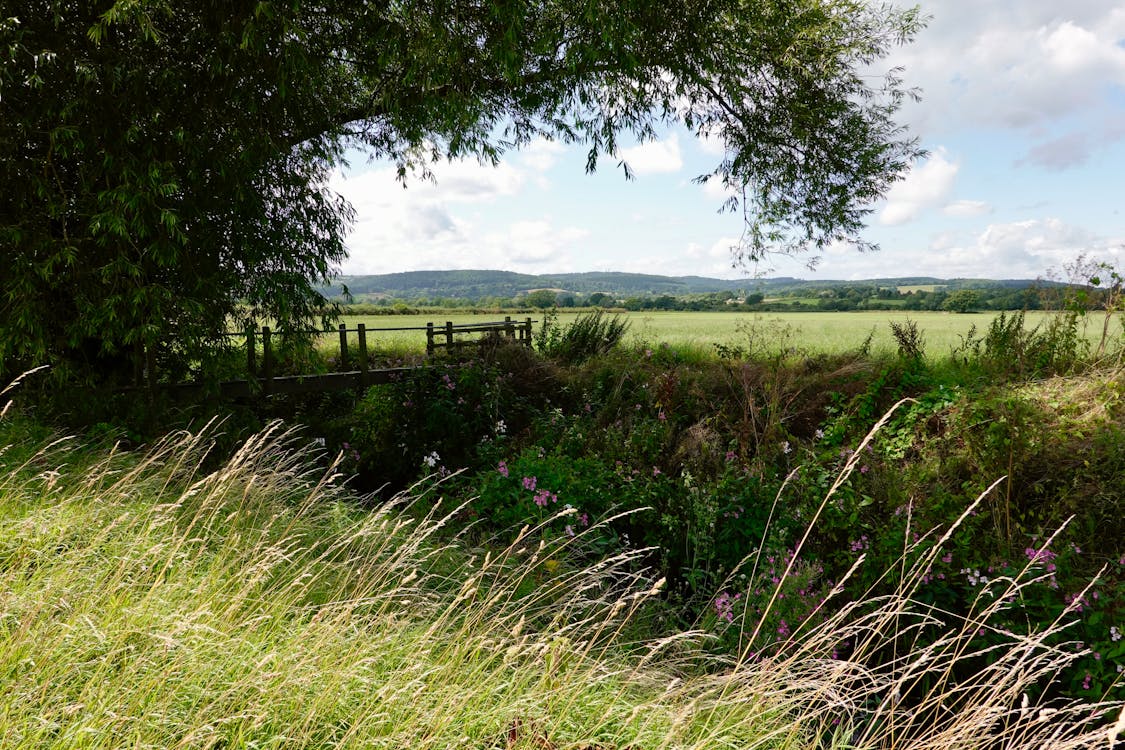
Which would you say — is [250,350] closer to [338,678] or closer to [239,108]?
[239,108]

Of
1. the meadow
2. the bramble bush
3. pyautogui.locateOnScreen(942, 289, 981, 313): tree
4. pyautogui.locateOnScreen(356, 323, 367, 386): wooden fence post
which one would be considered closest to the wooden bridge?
pyautogui.locateOnScreen(356, 323, 367, 386): wooden fence post

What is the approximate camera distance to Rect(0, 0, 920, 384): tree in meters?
6.31

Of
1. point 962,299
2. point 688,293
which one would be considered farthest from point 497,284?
point 962,299

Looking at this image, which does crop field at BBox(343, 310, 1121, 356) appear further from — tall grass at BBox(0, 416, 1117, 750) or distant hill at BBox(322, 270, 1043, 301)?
distant hill at BBox(322, 270, 1043, 301)

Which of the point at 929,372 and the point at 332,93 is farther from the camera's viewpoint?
the point at 332,93

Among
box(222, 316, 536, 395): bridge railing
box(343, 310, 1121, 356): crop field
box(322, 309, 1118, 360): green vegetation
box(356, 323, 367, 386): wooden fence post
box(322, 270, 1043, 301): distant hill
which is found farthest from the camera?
box(322, 270, 1043, 301): distant hill

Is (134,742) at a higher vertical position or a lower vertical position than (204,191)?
lower

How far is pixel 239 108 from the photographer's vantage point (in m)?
7.14

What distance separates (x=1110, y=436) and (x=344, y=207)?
302 inches

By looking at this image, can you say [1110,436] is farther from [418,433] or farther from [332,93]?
[332,93]

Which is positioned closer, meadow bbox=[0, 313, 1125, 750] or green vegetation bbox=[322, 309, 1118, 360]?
meadow bbox=[0, 313, 1125, 750]

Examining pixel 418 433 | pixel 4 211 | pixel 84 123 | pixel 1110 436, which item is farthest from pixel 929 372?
pixel 4 211

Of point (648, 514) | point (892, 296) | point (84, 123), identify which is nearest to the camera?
point (648, 514)

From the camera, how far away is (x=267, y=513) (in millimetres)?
4828
